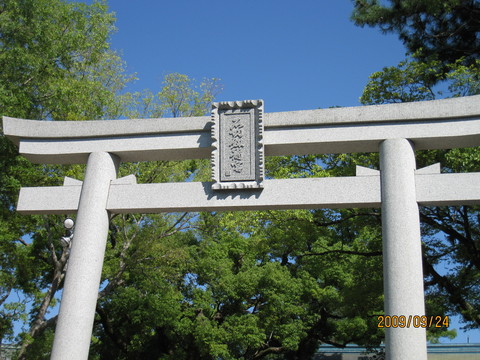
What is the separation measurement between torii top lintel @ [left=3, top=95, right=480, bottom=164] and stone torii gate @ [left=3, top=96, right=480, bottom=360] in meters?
0.01

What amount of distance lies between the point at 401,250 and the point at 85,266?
11.7 ft

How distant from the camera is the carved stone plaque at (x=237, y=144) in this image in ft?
19.1

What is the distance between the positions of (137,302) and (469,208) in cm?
891

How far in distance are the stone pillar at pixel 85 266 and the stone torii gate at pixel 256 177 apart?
0.01 m

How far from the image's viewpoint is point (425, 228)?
1055 cm

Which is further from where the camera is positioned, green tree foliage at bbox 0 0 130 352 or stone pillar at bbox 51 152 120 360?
green tree foliage at bbox 0 0 130 352

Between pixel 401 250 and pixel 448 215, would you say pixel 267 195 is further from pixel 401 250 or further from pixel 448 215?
pixel 448 215

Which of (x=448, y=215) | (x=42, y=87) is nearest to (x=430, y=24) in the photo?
(x=448, y=215)

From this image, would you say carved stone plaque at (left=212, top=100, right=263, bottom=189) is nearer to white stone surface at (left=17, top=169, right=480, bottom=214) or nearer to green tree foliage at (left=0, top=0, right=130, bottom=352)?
white stone surface at (left=17, top=169, right=480, bottom=214)

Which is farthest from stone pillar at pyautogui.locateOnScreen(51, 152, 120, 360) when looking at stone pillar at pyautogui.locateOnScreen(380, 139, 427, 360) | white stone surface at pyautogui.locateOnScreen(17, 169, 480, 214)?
stone pillar at pyautogui.locateOnScreen(380, 139, 427, 360)

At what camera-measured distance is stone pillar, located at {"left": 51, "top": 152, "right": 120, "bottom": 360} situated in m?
5.44

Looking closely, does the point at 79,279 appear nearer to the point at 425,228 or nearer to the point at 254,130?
the point at 254,130

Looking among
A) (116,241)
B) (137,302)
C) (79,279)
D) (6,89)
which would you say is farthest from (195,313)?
(79,279)

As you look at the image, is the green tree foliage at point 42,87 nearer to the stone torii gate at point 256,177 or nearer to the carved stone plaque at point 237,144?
the stone torii gate at point 256,177
